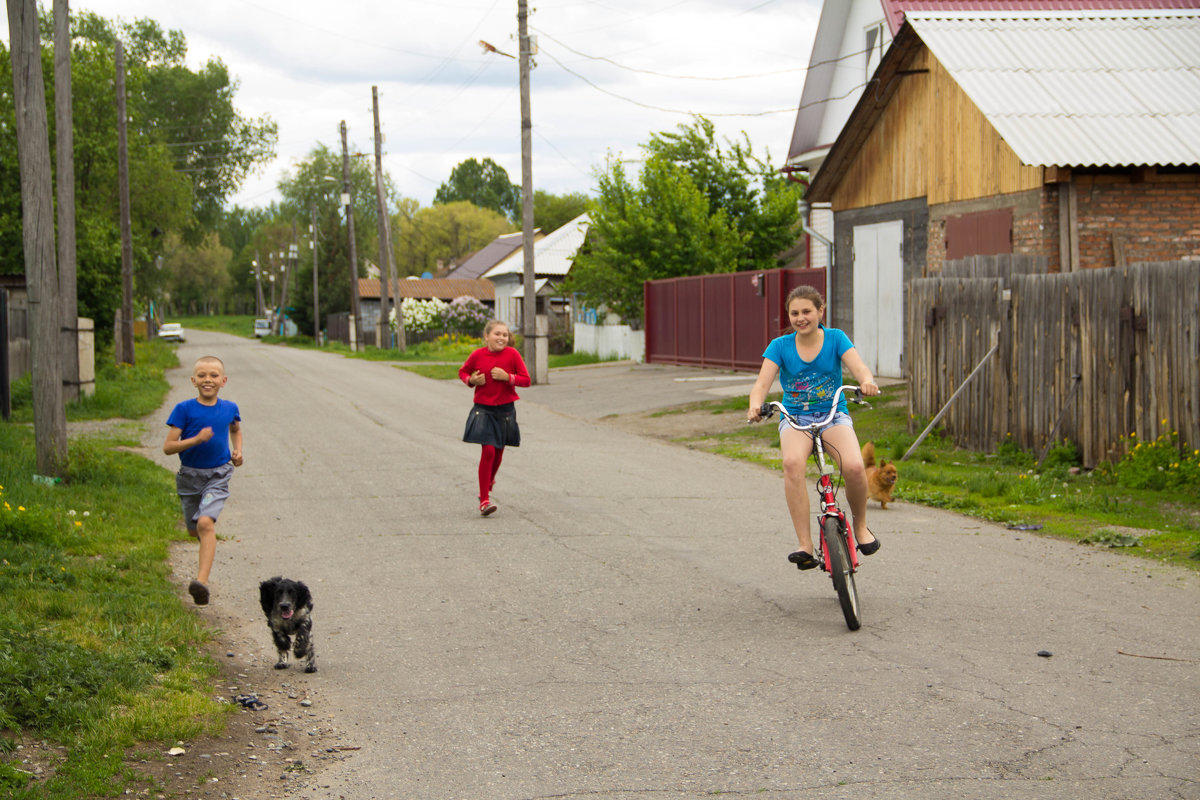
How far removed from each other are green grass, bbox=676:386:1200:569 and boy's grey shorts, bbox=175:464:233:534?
6.25m

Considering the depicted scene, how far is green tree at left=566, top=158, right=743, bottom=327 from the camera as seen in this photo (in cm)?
3412

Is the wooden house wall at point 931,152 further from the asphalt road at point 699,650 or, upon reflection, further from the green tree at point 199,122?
the green tree at point 199,122

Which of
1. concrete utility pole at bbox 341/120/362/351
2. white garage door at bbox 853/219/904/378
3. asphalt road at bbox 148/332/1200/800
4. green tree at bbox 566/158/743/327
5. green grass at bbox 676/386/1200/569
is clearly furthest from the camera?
concrete utility pole at bbox 341/120/362/351

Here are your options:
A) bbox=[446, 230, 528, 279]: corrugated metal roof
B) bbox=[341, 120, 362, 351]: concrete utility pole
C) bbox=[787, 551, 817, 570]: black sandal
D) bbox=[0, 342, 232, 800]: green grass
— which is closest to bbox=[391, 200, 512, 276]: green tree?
bbox=[446, 230, 528, 279]: corrugated metal roof

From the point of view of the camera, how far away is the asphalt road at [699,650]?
429 cm

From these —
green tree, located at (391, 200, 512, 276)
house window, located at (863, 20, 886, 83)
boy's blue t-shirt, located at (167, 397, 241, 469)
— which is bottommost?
boy's blue t-shirt, located at (167, 397, 241, 469)

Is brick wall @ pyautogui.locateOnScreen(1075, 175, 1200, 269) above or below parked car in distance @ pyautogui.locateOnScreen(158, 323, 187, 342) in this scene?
above

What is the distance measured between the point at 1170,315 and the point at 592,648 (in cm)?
727

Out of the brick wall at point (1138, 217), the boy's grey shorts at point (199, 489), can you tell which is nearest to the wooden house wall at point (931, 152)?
the brick wall at point (1138, 217)

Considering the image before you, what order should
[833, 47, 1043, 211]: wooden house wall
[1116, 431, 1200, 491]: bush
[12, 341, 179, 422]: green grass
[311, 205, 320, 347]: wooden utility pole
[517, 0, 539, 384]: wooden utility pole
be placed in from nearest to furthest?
1. [1116, 431, 1200, 491]: bush
2. [833, 47, 1043, 211]: wooden house wall
3. [12, 341, 179, 422]: green grass
4. [517, 0, 539, 384]: wooden utility pole
5. [311, 205, 320, 347]: wooden utility pole

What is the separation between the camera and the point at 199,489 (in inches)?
271

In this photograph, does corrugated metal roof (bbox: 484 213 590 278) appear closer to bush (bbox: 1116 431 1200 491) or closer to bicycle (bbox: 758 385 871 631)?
bush (bbox: 1116 431 1200 491)

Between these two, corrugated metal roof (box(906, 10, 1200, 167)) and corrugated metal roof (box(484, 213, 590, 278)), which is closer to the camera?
corrugated metal roof (box(906, 10, 1200, 167))

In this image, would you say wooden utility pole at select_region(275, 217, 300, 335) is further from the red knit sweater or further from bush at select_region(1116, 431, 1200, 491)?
bush at select_region(1116, 431, 1200, 491)
